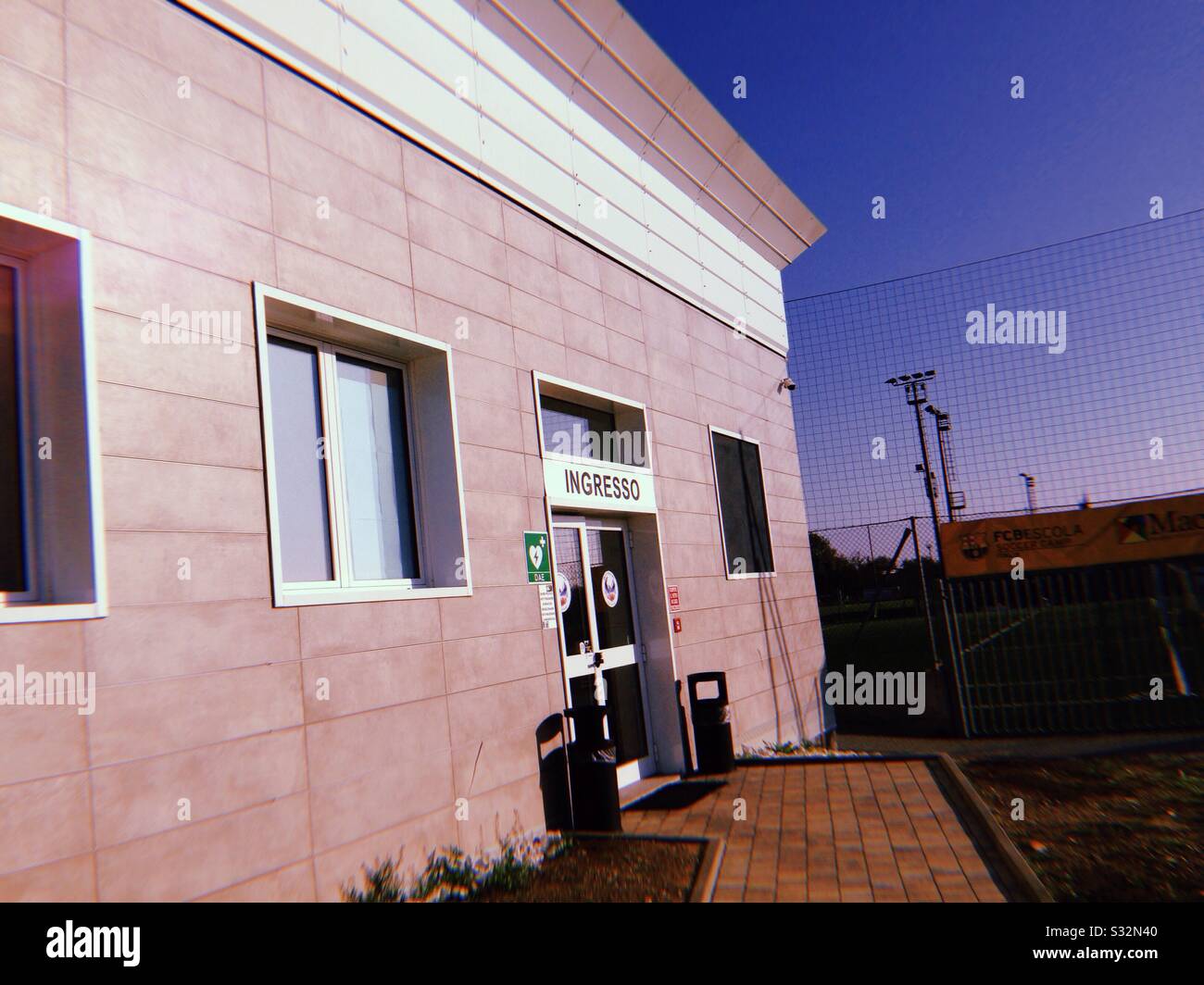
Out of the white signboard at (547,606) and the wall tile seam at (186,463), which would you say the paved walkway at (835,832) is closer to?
the white signboard at (547,606)

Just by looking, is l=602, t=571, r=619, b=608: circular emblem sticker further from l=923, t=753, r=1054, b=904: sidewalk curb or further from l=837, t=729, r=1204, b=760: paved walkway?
l=923, t=753, r=1054, b=904: sidewalk curb

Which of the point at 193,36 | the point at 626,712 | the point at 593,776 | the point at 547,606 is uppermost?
the point at 193,36

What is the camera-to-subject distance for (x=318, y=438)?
15.7 feet

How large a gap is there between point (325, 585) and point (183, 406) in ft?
4.18

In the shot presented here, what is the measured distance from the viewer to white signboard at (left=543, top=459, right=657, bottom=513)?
6559 millimetres

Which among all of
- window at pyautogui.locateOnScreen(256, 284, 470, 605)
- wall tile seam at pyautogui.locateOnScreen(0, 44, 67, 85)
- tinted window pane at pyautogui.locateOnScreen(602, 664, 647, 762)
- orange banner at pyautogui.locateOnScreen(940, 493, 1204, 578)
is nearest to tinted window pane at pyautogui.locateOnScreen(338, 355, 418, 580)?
window at pyautogui.locateOnScreen(256, 284, 470, 605)

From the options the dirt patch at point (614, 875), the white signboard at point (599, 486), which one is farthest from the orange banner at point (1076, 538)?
the dirt patch at point (614, 875)

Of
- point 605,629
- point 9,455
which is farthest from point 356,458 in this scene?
point 605,629

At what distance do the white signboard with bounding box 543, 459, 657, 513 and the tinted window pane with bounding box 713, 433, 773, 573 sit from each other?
70.7 inches

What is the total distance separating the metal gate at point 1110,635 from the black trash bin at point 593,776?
6360 mm

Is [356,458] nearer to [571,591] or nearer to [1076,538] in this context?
[571,591]

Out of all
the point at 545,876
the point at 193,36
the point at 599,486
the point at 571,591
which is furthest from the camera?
the point at 599,486

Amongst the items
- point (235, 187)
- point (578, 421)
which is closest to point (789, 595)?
point (578, 421)
